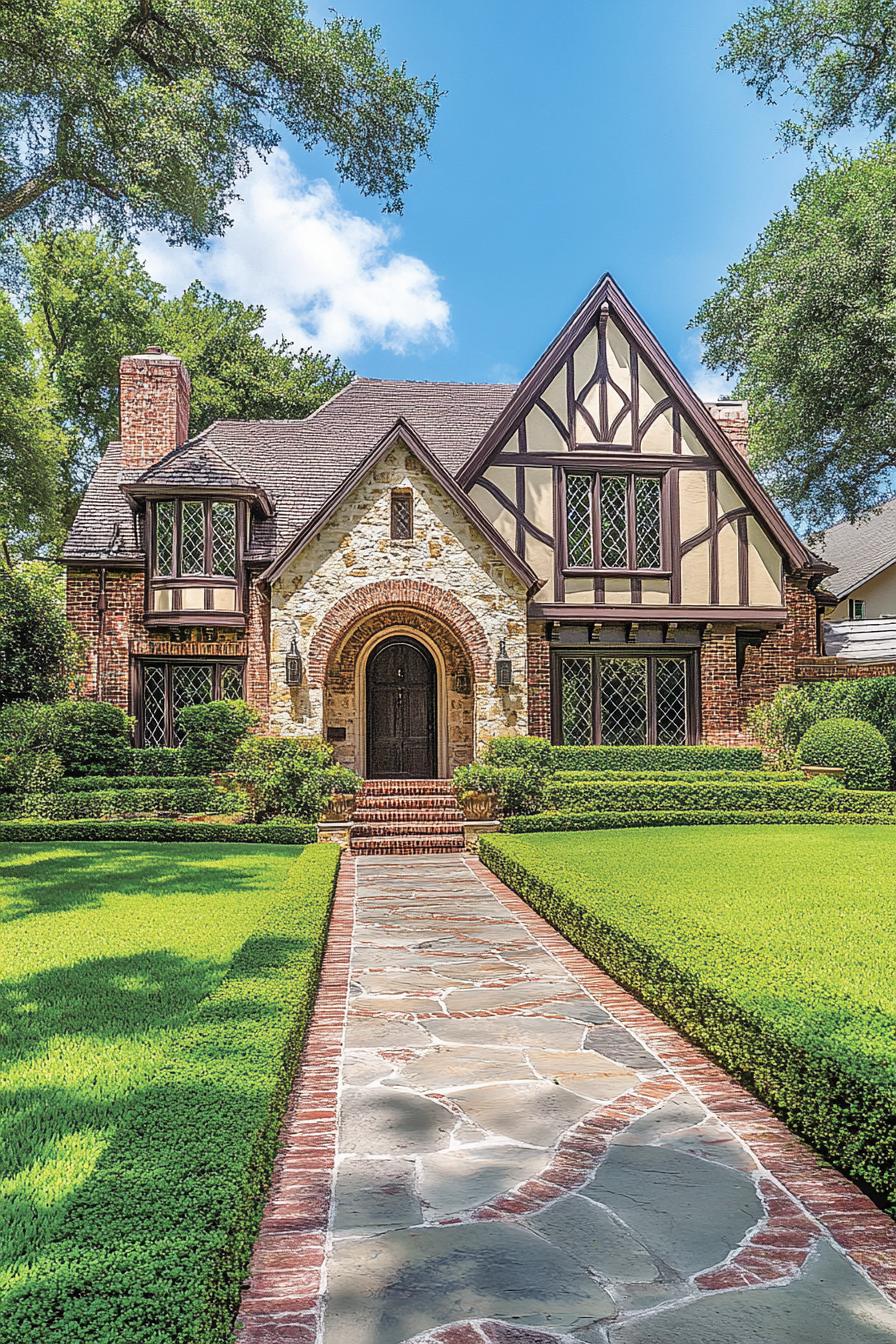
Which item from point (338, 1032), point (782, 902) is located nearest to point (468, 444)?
point (782, 902)

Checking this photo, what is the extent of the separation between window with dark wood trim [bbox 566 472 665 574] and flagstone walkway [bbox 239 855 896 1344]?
13.7 metres

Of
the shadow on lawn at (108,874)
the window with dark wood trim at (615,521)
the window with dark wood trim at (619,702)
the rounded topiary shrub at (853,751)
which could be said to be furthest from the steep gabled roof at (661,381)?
the shadow on lawn at (108,874)

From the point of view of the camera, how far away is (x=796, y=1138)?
4082 mm

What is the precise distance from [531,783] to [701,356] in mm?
18191

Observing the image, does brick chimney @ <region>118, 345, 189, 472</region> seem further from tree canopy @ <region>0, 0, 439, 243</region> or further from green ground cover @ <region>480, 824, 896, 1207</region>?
green ground cover @ <region>480, 824, 896, 1207</region>

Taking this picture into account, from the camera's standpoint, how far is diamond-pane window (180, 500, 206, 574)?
60.5ft

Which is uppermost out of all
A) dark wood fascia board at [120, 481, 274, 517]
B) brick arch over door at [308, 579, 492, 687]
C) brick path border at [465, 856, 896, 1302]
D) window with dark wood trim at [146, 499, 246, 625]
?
dark wood fascia board at [120, 481, 274, 517]

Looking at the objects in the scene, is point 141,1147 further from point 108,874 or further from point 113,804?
point 113,804

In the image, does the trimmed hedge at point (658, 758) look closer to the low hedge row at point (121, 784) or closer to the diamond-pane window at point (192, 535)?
the low hedge row at point (121, 784)

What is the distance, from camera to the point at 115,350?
34375 millimetres

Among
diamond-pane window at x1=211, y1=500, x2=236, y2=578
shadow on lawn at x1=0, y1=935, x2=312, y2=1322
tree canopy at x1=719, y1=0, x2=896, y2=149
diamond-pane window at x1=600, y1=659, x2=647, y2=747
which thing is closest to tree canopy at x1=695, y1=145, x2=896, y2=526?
tree canopy at x1=719, y1=0, x2=896, y2=149

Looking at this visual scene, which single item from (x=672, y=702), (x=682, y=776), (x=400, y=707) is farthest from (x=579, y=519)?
(x=682, y=776)

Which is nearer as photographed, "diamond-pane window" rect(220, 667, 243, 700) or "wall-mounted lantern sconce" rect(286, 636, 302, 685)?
"wall-mounted lantern sconce" rect(286, 636, 302, 685)

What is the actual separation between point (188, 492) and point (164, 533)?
39.1 inches
